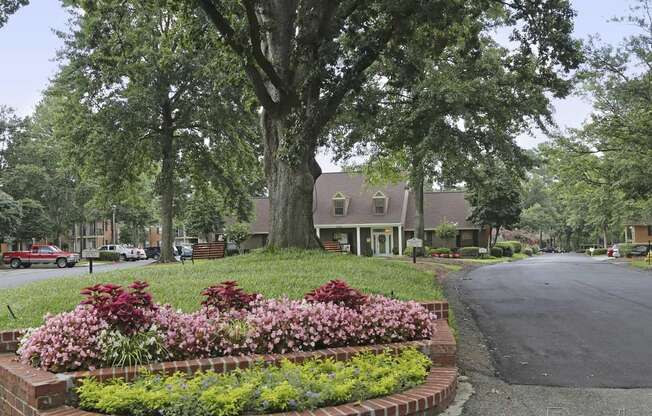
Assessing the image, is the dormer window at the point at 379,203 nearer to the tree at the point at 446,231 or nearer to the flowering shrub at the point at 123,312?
the tree at the point at 446,231

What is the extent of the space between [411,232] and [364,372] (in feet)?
147

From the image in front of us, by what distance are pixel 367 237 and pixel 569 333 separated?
39145 millimetres

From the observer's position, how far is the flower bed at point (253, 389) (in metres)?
4.13

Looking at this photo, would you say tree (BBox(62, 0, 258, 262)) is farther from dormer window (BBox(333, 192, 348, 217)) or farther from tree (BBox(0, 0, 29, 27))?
dormer window (BBox(333, 192, 348, 217))

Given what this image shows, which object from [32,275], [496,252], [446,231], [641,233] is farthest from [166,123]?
[641,233]

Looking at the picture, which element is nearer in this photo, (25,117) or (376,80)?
(376,80)

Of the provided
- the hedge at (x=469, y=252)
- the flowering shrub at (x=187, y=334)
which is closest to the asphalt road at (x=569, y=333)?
the flowering shrub at (x=187, y=334)

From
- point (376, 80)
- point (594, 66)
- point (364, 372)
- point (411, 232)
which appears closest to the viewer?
point (364, 372)

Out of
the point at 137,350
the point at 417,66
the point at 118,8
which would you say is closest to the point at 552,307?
the point at 417,66

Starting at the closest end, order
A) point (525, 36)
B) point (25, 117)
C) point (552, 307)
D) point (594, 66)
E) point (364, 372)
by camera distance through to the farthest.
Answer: point (364, 372)
point (552, 307)
point (525, 36)
point (594, 66)
point (25, 117)

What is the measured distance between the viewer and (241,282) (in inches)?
365

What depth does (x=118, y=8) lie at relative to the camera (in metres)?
14.5

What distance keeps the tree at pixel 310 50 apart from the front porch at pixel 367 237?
104 ft

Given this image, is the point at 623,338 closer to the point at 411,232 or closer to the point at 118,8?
the point at 118,8
